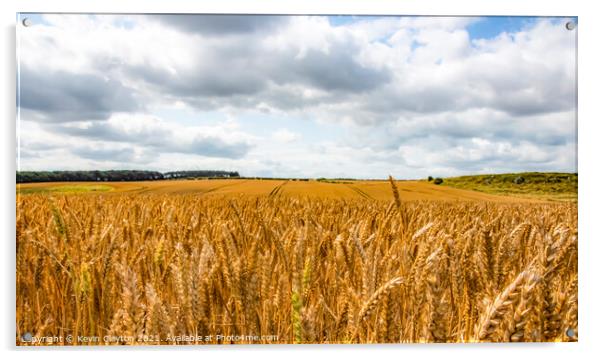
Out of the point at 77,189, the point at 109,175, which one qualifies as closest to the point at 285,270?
the point at 109,175

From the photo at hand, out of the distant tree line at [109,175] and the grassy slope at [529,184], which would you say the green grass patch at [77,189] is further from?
the grassy slope at [529,184]

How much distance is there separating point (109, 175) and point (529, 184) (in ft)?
7.09

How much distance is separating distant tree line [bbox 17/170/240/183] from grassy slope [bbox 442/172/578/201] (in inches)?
48.2

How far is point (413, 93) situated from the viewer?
103 inches

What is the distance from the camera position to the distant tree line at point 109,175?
2.52 metres

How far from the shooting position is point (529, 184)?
268 centimetres

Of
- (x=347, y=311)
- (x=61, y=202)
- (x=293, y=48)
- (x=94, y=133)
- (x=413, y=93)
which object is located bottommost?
(x=347, y=311)

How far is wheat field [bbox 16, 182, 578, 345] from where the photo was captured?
1681mm

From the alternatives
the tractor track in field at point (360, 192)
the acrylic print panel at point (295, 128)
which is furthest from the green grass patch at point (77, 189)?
the tractor track in field at point (360, 192)

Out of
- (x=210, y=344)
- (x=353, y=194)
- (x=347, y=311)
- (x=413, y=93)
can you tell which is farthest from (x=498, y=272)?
(x=210, y=344)

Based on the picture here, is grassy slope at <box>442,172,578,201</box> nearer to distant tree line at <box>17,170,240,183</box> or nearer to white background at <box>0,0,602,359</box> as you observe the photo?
white background at <box>0,0,602,359</box>

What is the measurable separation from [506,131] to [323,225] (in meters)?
1.06

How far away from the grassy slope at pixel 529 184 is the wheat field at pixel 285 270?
0.08 m

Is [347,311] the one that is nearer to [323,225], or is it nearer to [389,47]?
[323,225]
